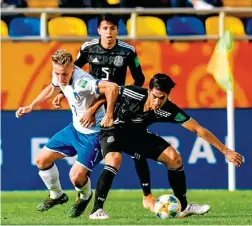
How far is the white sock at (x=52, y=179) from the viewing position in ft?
41.4

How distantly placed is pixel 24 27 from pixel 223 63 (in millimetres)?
3321

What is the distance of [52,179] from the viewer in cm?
1267

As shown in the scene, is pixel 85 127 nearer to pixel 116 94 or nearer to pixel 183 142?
pixel 116 94

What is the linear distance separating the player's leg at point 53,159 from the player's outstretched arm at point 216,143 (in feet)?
4.95

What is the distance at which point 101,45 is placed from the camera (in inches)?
530

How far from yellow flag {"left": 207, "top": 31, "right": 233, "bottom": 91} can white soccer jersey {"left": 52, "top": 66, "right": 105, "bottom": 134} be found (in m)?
4.86

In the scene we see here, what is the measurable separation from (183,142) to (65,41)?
243cm

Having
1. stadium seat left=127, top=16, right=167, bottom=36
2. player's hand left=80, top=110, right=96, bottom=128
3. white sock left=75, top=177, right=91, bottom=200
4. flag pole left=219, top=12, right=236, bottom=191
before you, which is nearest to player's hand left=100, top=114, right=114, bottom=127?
player's hand left=80, top=110, right=96, bottom=128

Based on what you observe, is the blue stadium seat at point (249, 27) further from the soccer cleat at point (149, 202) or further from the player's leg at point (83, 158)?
the player's leg at point (83, 158)

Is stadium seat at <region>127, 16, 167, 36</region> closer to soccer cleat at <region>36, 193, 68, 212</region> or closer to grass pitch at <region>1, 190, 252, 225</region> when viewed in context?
grass pitch at <region>1, 190, 252, 225</region>

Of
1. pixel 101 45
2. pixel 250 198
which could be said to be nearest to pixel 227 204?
pixel 250 198

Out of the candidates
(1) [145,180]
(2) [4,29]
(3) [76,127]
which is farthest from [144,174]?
(2) [4,29]

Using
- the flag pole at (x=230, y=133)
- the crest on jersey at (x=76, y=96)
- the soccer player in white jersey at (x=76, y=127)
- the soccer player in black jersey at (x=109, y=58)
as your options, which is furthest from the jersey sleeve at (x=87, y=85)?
the flag pole at (x=230, y=133)

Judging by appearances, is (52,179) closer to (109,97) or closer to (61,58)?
(109,97)
